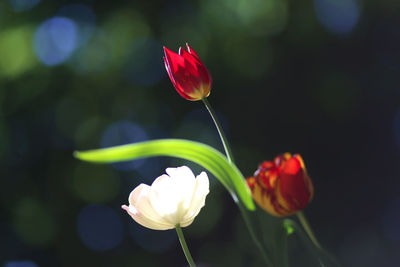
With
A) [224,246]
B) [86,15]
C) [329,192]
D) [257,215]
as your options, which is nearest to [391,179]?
[329,192]

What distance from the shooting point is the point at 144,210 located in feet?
1.15

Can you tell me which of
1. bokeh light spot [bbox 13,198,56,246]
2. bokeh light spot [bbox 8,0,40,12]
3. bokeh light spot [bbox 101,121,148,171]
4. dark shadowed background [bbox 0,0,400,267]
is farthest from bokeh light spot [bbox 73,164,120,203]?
bokeh light spot [bbox 8,0,40,12]

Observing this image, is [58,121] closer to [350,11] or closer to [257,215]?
[350,11]

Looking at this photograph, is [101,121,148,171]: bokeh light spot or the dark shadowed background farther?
[101,121,148,171]: bokeh light spot

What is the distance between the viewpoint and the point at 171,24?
3.61 metres

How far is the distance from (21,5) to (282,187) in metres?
3.75

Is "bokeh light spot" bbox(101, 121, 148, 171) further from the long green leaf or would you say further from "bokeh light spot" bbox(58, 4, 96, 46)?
the long green leaf

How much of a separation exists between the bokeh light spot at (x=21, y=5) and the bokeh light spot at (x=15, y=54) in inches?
8.4

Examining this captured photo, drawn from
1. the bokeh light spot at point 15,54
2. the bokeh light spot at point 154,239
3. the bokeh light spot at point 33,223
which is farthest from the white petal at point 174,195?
the bokeh light spot at point 15,54

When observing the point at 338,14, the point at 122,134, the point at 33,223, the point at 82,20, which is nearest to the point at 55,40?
the point at 82,20

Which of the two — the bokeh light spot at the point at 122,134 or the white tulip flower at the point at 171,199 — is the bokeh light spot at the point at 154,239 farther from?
the white tulip flower at the point at 171,199

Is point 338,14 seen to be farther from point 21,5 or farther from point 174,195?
point 174,195

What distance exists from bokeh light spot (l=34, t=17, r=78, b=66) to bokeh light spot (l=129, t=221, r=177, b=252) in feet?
3.94

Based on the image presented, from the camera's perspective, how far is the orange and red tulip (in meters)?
0.33
